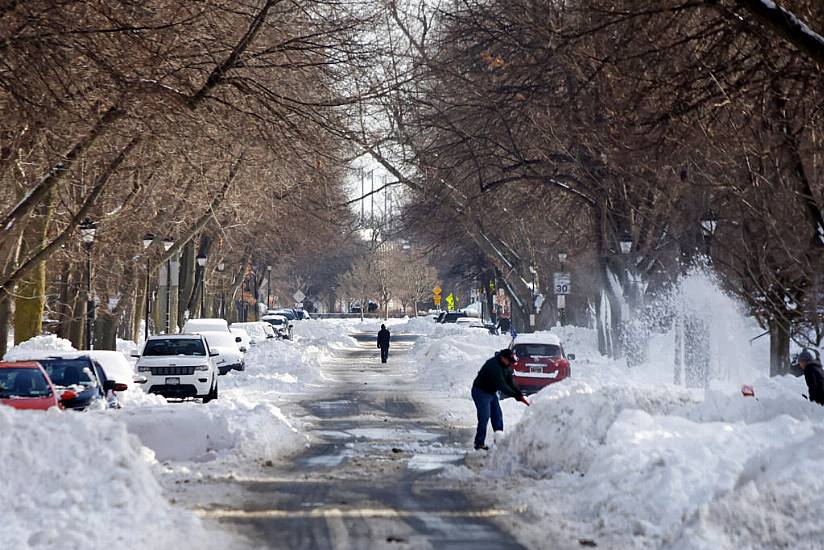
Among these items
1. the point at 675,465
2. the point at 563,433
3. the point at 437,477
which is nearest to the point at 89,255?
the point at 437,477

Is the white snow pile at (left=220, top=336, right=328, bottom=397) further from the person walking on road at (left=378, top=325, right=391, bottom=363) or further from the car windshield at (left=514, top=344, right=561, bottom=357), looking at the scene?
the car windshield at (left=514, top=344, right=561, bottom=357)

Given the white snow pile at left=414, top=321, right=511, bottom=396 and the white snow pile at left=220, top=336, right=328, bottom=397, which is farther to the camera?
the white snow pile at left=414, top=321, right=511, bottom=396

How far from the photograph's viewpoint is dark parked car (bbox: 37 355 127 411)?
2130 centimetres

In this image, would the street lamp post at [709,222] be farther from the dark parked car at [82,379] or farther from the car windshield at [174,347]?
the dark parked car at [82,379]

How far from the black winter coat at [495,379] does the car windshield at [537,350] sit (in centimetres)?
1290

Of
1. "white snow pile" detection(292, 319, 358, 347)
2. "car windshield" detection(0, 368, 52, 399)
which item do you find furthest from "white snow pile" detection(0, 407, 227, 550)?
"white snow pile" detection(292, 319, 358, 347)

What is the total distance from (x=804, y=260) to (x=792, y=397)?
8.89 m

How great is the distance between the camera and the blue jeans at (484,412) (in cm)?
2023

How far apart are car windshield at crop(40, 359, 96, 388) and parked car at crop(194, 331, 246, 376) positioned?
67.6ft

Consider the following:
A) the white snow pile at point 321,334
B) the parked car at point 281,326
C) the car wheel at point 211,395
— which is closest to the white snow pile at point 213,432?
the car wheel at point 211,395

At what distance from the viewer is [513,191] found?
4084 cm

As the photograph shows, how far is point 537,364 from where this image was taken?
33219mm

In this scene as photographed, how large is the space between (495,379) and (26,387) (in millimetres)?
7156

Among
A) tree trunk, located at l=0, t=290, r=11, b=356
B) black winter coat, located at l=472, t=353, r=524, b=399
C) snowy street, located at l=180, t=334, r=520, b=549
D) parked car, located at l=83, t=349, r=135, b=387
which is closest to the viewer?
snowy street, located at l=180, t=334, r=520, b=549
